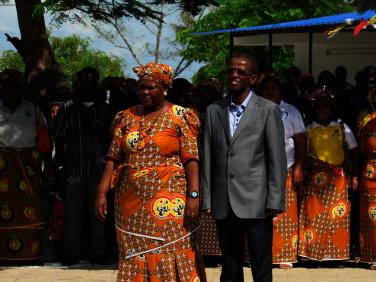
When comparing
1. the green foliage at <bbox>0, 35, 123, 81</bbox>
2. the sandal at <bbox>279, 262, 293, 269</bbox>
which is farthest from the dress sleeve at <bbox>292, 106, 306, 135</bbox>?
the green foliage at <bbox>0, 35, 123, 81</bbox>

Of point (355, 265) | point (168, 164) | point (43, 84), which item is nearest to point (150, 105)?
point (168, 164)

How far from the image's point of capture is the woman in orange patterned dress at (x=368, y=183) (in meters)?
8.14

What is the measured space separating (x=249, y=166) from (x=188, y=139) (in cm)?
45

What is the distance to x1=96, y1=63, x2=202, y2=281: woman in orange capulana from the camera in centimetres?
584

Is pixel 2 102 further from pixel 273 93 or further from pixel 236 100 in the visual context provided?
pixel 236 100

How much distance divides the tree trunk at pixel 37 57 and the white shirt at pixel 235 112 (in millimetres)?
4151

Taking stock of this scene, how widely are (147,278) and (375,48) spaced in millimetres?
13720

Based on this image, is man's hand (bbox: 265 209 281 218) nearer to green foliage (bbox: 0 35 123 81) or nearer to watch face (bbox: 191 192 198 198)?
watch face (bbox: 191 192 198 198)

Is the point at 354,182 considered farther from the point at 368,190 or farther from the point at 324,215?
the point at 324,215

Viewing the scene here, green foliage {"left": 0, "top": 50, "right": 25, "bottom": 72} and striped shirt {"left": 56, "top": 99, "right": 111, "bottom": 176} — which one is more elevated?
green foliage {"left": 0, "top": 50, "right": 25, "bottom": 72}

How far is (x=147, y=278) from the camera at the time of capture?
5875 millimetres

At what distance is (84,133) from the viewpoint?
826 centimetres

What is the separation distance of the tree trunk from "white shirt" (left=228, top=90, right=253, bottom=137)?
415 centimetres

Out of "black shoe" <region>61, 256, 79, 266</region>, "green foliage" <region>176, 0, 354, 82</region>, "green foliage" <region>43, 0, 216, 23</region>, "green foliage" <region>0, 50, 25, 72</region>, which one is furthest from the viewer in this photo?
"green foliage" <region>0, 50, 25, 72</region>
